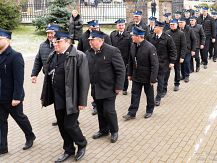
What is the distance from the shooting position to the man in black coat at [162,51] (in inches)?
378

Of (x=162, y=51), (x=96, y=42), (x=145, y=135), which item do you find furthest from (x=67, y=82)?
(x=162, y=51)

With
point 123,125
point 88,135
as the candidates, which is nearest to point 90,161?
point 88,135

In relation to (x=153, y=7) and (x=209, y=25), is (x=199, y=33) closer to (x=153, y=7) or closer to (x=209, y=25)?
(x=209, y=25)

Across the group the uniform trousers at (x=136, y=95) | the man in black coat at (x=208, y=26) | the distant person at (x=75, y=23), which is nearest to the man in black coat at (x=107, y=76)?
the uniform trousers at (x=136, y=95)

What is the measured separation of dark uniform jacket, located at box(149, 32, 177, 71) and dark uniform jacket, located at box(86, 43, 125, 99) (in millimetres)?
3058

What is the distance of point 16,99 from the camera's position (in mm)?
6098

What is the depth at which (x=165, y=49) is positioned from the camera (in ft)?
31.8

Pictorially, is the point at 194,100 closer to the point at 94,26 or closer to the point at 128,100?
the point at 128,100

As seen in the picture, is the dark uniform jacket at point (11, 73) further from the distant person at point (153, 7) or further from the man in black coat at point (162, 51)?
the distant person at point (153, 7)

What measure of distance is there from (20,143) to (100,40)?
7.40ft

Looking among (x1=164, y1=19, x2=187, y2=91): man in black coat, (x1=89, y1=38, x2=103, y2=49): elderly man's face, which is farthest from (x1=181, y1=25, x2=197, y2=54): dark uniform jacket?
(x1=89, y1=38, x2=103, y2=49): elderly man's face

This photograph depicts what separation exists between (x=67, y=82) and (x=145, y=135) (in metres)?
2.23

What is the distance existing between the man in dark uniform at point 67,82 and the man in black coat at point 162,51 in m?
4.04

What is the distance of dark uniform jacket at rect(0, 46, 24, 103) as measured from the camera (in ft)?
19.9
